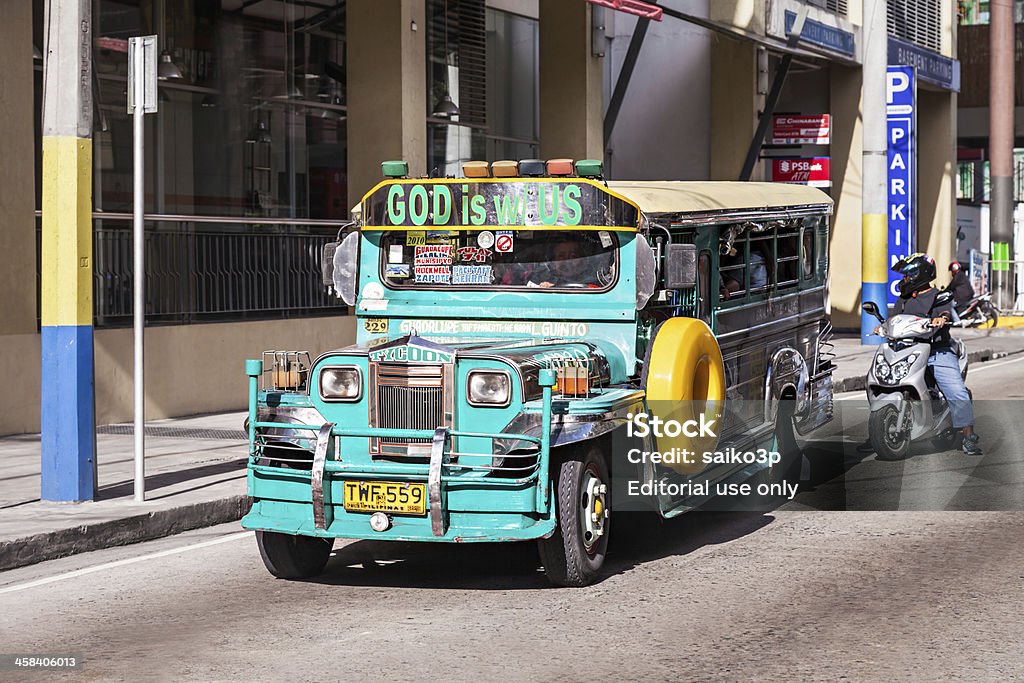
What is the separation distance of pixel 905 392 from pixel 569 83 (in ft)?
36.1

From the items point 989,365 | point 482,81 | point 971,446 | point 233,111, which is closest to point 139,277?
point 971,446

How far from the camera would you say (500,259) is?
928 cm

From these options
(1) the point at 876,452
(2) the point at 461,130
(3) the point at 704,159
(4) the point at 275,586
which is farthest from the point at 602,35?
(4) the point at 275,586

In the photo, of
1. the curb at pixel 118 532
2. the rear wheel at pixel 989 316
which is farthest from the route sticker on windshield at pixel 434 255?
the rear wheel at pixel 989 316

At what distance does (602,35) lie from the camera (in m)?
22.5

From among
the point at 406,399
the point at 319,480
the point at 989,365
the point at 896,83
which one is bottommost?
the point at 989,365

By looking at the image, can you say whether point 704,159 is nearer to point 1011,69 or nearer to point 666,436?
point 1011,69

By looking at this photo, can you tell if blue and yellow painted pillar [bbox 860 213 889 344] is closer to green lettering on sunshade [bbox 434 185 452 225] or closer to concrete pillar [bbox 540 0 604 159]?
concrete pillar [bbox 540 0 604 159]

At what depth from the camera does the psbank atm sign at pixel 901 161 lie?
28109 millimetres

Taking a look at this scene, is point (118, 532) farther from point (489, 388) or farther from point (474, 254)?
point (489, 388)

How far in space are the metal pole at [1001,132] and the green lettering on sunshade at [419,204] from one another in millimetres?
25620

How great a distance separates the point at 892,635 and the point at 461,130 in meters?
16.6

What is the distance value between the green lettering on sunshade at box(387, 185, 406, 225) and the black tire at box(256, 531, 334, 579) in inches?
84.5

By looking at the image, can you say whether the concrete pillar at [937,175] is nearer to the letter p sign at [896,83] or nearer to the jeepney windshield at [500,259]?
the letter p sign at [896,83]
